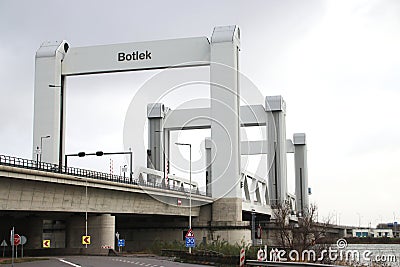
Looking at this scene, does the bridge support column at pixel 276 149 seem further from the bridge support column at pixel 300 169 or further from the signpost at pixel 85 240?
the signpost at pixel 85 240

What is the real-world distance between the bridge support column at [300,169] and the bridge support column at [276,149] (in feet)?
93.8

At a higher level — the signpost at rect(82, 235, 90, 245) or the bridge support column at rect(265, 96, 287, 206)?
the bridge support column at rect(265, 96, 287, 206)

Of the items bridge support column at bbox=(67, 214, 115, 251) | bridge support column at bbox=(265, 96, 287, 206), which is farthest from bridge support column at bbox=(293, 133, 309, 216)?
bridge support column at bbox=(67, 214, 115, 251)

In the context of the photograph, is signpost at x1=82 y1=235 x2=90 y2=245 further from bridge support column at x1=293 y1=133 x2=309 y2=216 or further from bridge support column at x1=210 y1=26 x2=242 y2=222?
bridge support column at x1=293 y1=133 x2=309 y2=216

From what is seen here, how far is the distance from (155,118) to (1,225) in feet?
160

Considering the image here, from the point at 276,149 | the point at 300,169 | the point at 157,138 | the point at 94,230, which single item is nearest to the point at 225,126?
the point at 94,230

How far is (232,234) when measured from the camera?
78625 mm

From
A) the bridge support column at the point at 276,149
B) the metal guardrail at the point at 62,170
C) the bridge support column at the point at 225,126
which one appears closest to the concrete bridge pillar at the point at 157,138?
the bridge support column at the point at 276,149

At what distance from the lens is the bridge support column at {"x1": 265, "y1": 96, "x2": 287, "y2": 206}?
112375mm

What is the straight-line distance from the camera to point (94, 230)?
6053 cm

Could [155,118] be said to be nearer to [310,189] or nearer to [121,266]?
[310,189]

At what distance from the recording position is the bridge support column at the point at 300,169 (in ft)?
470

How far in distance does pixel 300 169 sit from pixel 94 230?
93.0 meters

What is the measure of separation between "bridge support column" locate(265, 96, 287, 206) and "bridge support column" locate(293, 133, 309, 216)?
2860 centimetres
